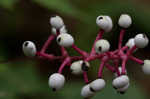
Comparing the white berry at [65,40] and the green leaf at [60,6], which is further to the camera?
the green leaf at [60,6]

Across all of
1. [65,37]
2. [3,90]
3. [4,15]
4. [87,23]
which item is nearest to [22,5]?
[4,15]

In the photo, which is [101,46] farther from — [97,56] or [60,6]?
[60,6]

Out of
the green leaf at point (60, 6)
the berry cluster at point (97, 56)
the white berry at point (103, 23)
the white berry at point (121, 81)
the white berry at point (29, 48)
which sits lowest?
the white berry at point (121, 81)

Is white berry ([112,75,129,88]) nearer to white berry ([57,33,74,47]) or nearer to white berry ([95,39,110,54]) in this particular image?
white berry ([95,39,110,54])

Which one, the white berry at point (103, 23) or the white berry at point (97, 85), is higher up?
the white berry at point (103, 23)

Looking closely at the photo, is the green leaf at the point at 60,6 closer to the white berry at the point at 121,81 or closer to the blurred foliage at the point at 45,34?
the blurred foliage at the point at 45,34

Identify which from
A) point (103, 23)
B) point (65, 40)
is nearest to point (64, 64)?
point (65, 40)

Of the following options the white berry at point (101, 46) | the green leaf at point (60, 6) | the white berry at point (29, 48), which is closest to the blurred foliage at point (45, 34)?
the green leaf at point (60, 6)

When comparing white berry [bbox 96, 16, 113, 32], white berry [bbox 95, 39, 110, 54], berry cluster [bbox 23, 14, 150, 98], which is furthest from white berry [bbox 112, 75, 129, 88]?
white berry [bbox 96, 16, 113, 32]

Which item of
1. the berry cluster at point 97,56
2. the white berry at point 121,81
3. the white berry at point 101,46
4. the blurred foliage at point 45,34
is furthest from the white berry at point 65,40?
the blurred foliage at point 45,34
